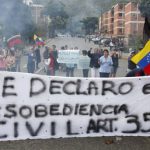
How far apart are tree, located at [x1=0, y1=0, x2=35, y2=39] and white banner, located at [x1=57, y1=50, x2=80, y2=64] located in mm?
3430

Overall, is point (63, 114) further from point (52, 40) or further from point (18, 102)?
point (52, 40)

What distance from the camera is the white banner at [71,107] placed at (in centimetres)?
580

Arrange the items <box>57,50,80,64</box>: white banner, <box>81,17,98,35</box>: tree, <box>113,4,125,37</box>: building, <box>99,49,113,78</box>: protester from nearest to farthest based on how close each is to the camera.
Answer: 1. <box>99,49,113,78</box>: protester
2. <box>57,50,80,64</box>: white banner
3. <box>81,17,98,35</box>: tree
4. <box>113,4,125,37</box>: building

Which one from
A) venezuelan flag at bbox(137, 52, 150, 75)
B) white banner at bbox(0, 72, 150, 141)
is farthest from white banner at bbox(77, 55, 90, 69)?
white banner at bbox(0, 72, 150, 141)

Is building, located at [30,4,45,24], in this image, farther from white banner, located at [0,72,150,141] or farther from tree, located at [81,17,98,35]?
white banner, located at [0,72,150,141]

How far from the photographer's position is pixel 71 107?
5.91 m

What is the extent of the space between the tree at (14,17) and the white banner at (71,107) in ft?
42.1

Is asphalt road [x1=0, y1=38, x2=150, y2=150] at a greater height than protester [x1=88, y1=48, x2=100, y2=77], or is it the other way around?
protester [x1=88, y1=48, x2=100, y2=77]

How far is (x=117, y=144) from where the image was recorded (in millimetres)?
5910

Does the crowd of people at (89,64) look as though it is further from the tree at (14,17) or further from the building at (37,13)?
the building at (37,13)

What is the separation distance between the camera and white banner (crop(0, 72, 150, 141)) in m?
5.80

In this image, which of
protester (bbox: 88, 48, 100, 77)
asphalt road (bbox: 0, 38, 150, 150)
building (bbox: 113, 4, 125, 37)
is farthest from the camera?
building (bbox: 113, 4, 125, 37)

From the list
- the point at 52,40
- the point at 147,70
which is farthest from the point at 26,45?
the point at 147,70

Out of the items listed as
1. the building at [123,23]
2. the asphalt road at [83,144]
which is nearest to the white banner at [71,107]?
the asphalt road at [83,144]
